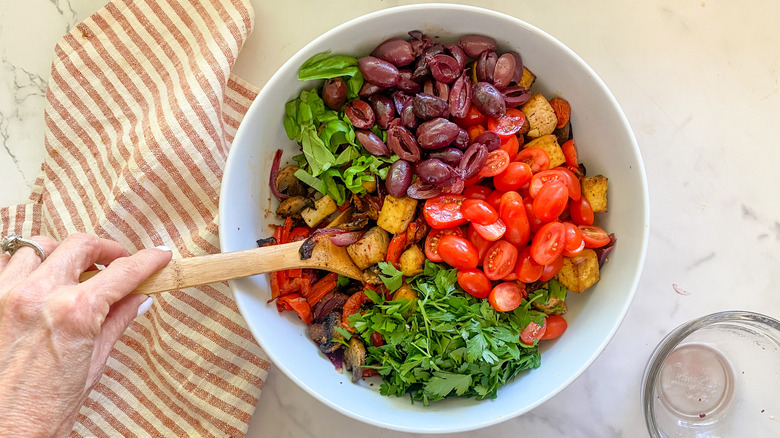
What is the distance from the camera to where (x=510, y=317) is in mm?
1568

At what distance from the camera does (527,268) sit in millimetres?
1523

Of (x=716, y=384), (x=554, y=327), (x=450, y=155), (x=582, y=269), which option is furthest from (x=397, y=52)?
(x=716, y=384)

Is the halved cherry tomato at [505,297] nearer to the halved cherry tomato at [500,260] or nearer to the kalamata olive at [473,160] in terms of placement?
the halved cherry tomato at [500,260]

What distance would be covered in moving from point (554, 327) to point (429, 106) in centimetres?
68

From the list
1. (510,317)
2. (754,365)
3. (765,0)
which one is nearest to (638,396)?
(754,365)

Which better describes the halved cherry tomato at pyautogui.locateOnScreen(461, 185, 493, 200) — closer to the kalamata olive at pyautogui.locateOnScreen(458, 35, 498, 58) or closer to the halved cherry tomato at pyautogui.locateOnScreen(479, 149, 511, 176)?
the halved cherry tomato at pyautogui.locateOnScreen(479, 149, 511, 176)

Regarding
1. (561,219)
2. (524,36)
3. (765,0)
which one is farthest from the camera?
(765,0)

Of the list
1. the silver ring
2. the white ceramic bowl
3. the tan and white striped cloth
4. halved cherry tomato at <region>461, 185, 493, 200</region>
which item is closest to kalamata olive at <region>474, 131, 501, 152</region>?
halved cherry tomato at <region>461, 185, 493, 200</region>

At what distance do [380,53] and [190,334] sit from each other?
0.96 metres

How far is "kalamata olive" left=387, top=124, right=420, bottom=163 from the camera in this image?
1521 mm

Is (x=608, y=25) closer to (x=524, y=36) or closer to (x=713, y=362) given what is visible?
(x=524, y=36)

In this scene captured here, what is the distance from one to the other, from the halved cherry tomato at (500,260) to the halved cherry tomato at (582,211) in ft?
0.67

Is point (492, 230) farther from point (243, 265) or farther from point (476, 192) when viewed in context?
point (243, 265)

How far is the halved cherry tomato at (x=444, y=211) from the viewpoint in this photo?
5.02ft
